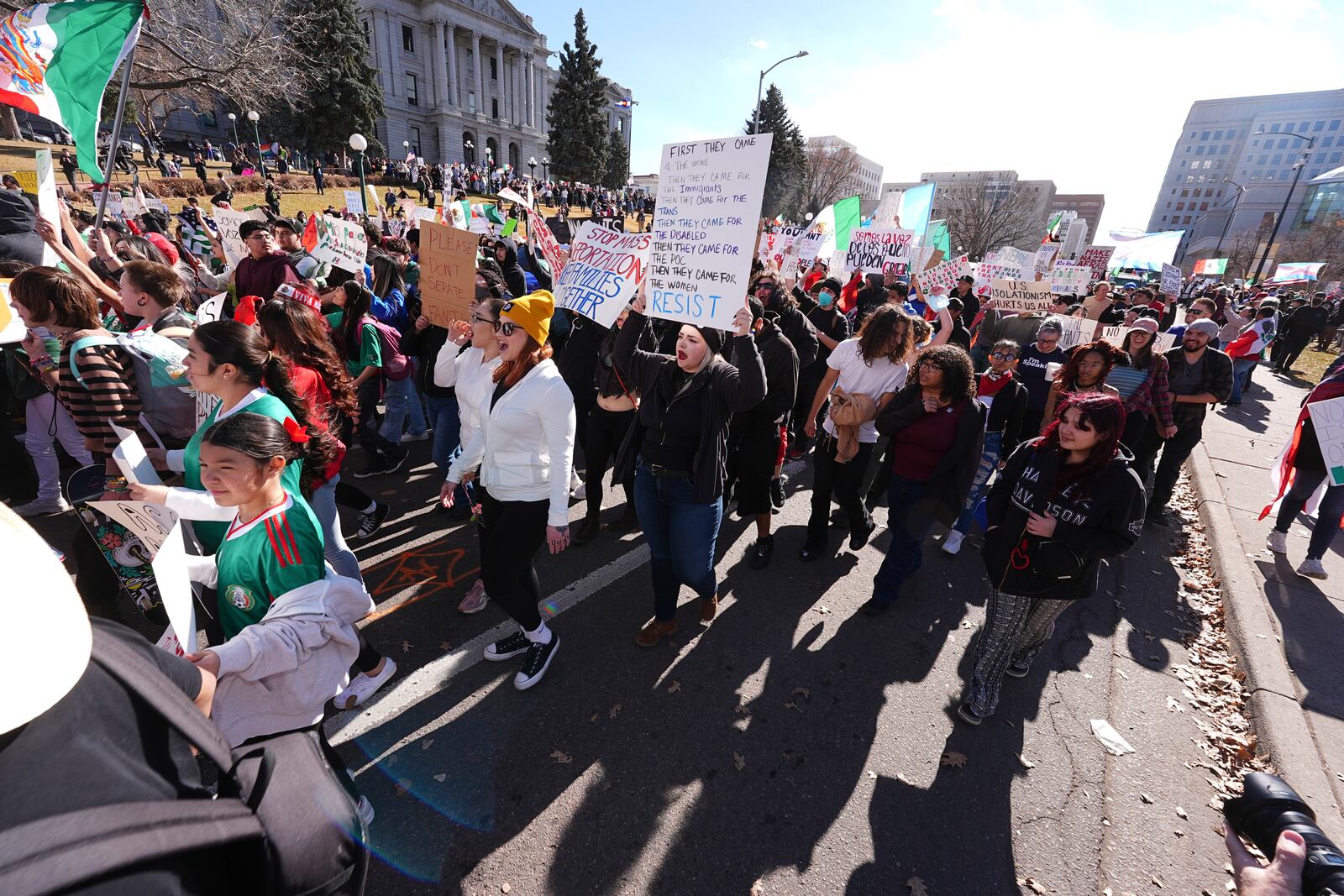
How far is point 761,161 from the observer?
10.3 ft

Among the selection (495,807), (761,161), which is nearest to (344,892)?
(495,807)

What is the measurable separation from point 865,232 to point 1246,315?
12091mm

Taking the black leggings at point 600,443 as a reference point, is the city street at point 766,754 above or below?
below

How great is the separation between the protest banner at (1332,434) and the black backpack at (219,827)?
6.64 meters

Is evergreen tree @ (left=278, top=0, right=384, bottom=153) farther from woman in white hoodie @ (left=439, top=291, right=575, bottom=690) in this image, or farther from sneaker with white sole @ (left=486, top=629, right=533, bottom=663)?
sneaker with white sole @ (left=486, top=629, right=533, bottom=663)

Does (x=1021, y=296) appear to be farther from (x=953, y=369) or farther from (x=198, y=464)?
(x=198, y=464)


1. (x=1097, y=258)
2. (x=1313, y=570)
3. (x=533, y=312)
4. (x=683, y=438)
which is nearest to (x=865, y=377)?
(x=683, y=438)

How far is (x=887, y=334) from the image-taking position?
452 centimetres

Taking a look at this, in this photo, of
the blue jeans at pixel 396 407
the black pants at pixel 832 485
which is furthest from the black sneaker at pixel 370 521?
the black pants at pixel 832 485

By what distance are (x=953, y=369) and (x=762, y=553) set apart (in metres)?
2.04

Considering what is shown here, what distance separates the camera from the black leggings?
4.82 m

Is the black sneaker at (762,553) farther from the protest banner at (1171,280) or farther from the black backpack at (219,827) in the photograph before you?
the protest banner at (1171,280)

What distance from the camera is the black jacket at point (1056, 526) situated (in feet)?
9.36

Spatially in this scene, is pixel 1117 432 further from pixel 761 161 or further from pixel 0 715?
pixel 0 715
